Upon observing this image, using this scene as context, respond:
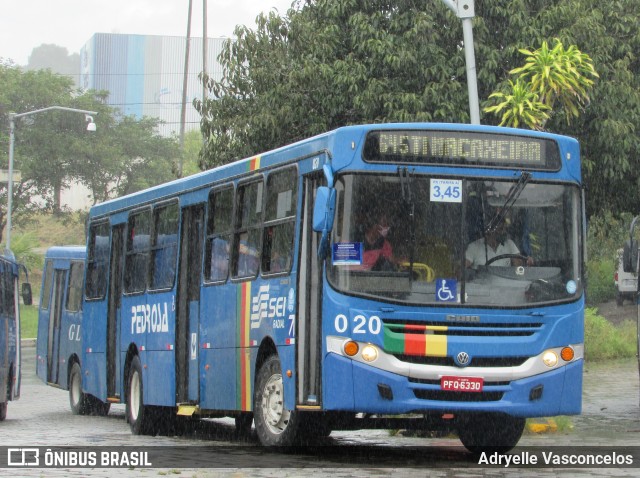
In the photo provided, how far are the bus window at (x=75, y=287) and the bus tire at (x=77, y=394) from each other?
1.03 metres

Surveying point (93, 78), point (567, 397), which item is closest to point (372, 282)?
point (567, 397)

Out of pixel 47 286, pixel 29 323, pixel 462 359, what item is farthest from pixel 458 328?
pixel 29 323

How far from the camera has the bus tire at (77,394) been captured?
2223cm

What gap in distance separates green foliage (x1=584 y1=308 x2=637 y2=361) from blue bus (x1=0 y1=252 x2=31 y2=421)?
14753 millimetres

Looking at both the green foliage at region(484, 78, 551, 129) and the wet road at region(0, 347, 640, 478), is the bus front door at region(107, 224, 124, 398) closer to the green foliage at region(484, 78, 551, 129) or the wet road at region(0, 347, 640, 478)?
the wet road at region(0, 347, 640, 478)

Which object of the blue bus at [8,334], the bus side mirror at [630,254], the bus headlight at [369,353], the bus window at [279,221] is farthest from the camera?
the blue bus at [8,334]

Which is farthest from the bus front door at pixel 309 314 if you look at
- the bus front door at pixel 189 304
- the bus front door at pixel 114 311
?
the bus front door at pixel 114 311

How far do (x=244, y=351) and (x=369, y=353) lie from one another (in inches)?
96.4

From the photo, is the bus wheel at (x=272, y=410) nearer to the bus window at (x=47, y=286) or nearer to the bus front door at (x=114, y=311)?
the bus front door at (x=114, y=311)

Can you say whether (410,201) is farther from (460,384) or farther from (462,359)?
(460,384)

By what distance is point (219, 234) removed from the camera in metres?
15.0

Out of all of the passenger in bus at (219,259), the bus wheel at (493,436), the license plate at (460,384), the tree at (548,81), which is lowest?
the bus wheel at (493,436)

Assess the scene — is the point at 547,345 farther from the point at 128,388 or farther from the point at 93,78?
the point at 93,78

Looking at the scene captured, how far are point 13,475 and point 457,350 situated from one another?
A: 12.4ft
